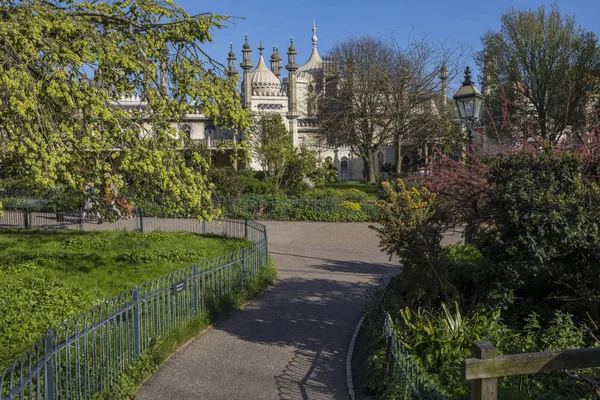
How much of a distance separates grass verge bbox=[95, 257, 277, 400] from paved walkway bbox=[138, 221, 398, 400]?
4.3 inches

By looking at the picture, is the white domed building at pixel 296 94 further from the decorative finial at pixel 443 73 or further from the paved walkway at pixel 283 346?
the paved walkway at pixel 283 346

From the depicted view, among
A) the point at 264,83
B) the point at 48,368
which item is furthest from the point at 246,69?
the point at 48,368

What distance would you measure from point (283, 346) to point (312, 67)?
159 ft

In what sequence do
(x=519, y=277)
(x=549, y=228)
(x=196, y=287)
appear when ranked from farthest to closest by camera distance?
(x=196, y=287), (x=519, y=277), (x=549, y=228)

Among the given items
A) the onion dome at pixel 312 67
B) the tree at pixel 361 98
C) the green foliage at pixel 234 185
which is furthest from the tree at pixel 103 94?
the onion dome at pixel 312 67

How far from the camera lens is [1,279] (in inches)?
384

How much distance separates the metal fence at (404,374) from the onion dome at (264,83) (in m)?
40.2

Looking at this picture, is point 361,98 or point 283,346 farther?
point 361,98

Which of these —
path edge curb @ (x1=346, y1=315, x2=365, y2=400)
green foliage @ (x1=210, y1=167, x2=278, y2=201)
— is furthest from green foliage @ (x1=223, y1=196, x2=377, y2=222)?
path edge curb @ (x1=346, y1=315, x2=365, y2=400)

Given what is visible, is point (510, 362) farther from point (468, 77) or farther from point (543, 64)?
point (543, 64)

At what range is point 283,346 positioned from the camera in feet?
25.7

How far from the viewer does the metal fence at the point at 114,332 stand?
500 cm

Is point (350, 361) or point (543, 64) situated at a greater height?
point (543, 64)

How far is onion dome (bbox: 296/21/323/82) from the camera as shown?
5201 centimetres
